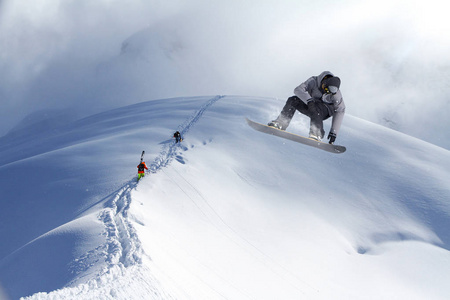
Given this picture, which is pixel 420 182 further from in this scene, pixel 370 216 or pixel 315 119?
pixel 315 119

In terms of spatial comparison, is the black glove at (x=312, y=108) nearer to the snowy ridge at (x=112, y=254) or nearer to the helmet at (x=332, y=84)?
the helmet at (x=332, y=84)

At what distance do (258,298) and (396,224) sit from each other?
10539 millimetres

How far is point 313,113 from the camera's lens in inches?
294

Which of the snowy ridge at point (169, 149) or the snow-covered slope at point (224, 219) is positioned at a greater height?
the snowy ridge at point (169, 149)

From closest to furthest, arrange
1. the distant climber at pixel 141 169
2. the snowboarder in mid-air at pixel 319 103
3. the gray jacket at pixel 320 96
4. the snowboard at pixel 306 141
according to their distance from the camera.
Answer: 1. the snowboarder in mid-air at pixel 319 103
2. the gray jacket at pixel 320 96
3. the snowboard at pixel 306 141
4. the distant climber at pixel 141 169

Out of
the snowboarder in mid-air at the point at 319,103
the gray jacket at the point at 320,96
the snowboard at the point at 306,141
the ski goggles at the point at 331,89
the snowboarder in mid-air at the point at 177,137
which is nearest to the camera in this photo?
the ski goggles at the point at 331,89

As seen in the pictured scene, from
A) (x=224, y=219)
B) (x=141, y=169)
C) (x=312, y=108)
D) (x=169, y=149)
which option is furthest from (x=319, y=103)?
(x=169, y=149)

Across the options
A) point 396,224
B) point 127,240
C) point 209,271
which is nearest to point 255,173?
point 396,224

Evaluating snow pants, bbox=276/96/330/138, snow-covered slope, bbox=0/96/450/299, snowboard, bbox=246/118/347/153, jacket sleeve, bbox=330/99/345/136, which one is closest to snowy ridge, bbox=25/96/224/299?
snow-covered slope, bbox=0/96/450/299

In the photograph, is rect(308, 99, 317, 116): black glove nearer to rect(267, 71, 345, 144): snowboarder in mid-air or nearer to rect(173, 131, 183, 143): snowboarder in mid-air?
rect(267, 71, 345, 144): snowboarder in mid-air

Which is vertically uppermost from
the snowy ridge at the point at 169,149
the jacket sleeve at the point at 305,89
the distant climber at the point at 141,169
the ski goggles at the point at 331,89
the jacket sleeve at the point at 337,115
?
the snowy ridge at the point at 169,149

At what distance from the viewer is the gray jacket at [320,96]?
6.61 m

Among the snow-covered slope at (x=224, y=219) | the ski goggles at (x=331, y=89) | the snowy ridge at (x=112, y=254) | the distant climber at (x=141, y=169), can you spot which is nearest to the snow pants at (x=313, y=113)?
the ski goggles at (x=331, y=89)

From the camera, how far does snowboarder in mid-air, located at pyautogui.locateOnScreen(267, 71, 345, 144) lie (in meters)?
6.32
